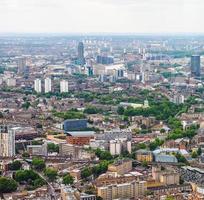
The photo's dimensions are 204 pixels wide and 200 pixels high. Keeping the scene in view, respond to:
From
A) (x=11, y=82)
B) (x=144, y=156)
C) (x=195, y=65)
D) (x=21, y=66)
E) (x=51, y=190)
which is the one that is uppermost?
(x=195, y=65)

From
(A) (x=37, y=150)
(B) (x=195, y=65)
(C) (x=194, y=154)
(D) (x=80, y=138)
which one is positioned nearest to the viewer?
(C) (x=194, y=154)

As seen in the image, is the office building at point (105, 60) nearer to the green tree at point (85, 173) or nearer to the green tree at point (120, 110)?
the green tree at point (120, 110)

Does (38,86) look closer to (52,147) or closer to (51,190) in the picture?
(52,147)

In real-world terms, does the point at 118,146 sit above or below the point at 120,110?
above

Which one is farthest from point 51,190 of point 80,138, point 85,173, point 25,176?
point 80,138

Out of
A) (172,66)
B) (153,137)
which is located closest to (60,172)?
(153,137)

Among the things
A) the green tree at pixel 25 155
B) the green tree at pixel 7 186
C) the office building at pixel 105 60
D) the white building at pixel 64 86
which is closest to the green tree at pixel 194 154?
the green tree at pixel 25 155
